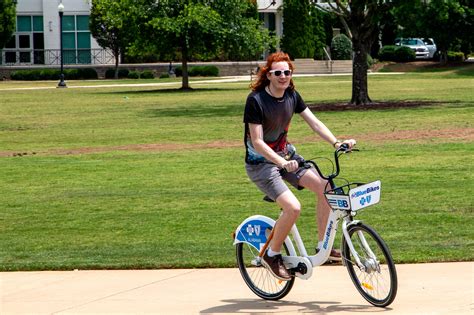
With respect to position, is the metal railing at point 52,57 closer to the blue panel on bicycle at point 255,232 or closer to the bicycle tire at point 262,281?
the bicycle tire at point 262,281

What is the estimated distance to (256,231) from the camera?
8.72 m

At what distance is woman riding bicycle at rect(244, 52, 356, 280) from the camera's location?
27.0 ft

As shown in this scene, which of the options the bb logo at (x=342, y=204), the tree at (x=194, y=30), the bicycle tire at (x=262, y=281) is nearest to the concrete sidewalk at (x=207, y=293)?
the bicycle tire at (x=262, y=281)

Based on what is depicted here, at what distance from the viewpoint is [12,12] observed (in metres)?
74.4

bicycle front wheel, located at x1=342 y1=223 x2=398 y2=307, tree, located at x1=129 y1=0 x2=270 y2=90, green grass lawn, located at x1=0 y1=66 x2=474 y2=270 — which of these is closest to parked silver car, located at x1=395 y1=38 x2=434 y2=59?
tree, located at x1=129 y1=0 x2=270 y2=90

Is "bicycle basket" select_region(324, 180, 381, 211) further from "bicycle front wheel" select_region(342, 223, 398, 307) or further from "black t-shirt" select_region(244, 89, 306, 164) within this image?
"black t-shirt" select_region(244, 89, 306, 164)

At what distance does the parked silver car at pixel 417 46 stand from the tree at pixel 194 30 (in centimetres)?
2636

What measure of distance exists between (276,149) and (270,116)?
27cm

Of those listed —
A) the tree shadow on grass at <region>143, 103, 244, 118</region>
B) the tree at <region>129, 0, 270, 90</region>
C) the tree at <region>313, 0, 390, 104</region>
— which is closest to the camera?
the tree shadow on grass at <region>143, 103, 244, 118</region>

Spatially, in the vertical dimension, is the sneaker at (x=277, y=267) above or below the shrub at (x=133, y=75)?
above

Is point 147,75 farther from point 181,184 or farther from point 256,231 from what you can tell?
point 256,231

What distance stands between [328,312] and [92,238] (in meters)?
4.79

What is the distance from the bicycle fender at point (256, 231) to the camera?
866 cm

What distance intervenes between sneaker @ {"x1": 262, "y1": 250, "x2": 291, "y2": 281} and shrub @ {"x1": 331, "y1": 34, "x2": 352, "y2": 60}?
2926 inches
